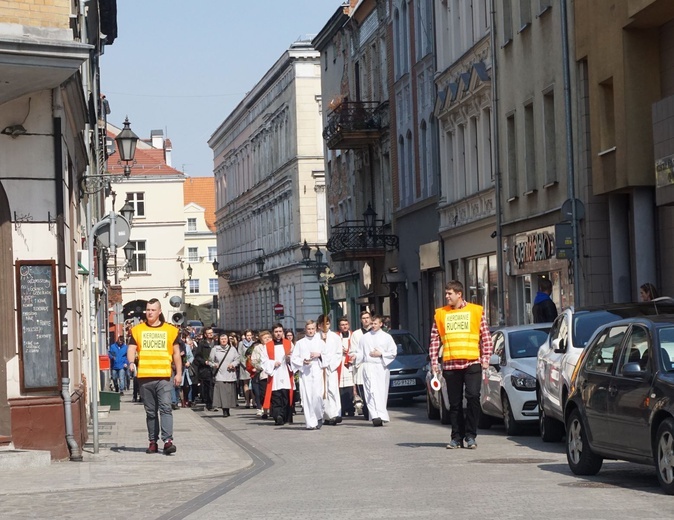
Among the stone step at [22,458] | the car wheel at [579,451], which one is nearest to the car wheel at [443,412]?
the stone step at [22,458]

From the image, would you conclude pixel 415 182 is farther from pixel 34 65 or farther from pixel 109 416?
pixel 34 65

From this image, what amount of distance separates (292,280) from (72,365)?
57559 millimetres

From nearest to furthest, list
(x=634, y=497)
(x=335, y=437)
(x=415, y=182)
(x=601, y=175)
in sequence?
(x=634, y=497), (x=335, y=437), (x=601, y=175), (x=415, y=182)

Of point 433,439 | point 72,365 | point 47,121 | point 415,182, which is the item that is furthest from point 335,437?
point 415,182

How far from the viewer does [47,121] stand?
18.5 m

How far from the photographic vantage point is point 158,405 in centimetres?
1958

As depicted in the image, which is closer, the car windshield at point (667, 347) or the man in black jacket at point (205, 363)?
the car windshield at point (667, 347)

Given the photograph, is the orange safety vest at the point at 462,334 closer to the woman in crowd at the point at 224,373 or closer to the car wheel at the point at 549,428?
the car wheel at the point at 549,428

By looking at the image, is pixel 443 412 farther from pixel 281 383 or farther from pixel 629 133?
pixel 629 133

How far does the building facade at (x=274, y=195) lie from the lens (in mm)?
74125

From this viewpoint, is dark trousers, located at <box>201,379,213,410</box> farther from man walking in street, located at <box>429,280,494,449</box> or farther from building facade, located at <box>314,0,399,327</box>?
man walking in street, located at <box>429,280,494,449</box>

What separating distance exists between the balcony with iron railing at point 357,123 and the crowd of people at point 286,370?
20.1m

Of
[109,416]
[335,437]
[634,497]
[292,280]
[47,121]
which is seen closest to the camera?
[634,497]

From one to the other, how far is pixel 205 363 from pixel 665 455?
84.5ft
